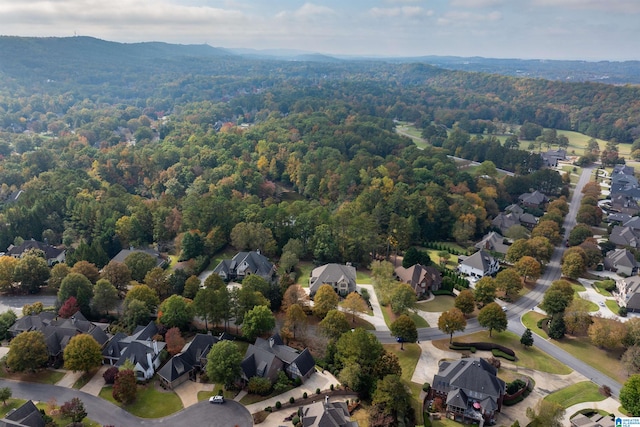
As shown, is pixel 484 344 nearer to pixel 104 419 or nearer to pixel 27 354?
pixel 104 419

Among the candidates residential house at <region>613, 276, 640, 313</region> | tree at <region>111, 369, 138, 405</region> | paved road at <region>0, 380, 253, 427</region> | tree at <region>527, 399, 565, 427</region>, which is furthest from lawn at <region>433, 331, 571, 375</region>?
tree at <region>111, 369, 138, 405</region>

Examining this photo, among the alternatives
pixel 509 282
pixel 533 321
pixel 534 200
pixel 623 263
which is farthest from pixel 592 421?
pixel 534 200

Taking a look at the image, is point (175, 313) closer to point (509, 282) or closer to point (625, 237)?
point (509, 282)

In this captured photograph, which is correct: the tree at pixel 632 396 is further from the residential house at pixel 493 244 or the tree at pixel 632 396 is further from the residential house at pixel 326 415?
the residential house at pixel 493 244

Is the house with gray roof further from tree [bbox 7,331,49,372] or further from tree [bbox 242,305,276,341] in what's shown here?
tree [bbox 7,331,49,372]

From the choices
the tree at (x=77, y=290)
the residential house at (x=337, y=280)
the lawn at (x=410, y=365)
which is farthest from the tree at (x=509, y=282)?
the tree at (x=77, y=290)

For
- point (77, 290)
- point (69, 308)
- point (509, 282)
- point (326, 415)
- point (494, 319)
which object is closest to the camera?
point (326, 415)

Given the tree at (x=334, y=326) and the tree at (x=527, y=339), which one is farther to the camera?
the tree at (x=527, y=339)
